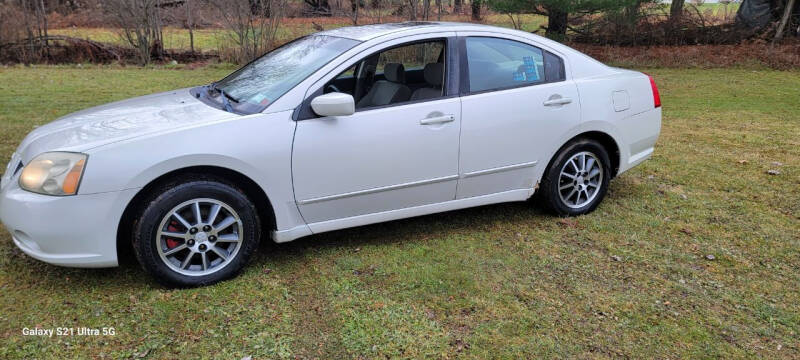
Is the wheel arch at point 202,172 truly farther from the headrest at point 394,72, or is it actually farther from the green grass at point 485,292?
the headrest at point 394,72

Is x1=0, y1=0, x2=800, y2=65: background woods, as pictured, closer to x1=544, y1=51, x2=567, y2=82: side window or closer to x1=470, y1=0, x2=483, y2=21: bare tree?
x1=470, y1=0, x2=483, y2=21: bare tree

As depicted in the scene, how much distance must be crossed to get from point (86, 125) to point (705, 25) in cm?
1597

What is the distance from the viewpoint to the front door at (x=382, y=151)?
147 inches

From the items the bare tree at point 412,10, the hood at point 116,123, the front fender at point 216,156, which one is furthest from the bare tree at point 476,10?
the front fender at point 216,156

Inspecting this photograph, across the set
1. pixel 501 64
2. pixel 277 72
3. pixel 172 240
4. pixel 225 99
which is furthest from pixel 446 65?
pixel 172 240

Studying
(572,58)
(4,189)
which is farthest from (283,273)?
(572,58)

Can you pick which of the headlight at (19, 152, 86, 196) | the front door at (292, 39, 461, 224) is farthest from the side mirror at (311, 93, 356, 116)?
the headlight at (19, 152, 86, 196)

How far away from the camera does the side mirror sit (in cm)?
364

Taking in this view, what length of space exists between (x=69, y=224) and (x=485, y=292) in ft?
7.90

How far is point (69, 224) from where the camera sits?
3252mm

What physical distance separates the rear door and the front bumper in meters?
2.23

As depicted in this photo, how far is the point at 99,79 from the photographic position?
11.8 metres

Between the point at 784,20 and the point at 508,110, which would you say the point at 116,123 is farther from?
the point at 784,20

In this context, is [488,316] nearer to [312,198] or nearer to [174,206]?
[312,198]
